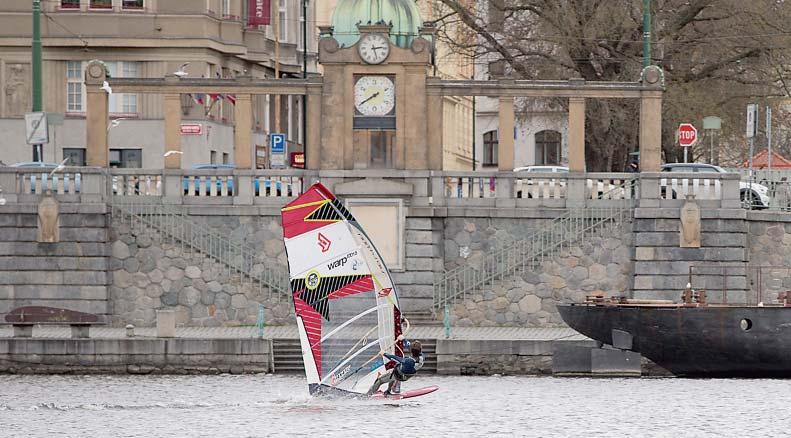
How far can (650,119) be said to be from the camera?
53969 mm

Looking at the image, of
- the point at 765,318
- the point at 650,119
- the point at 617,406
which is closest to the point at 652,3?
the point at 650,119

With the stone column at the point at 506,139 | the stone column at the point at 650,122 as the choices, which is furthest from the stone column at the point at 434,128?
the stone column at the point at 650,122

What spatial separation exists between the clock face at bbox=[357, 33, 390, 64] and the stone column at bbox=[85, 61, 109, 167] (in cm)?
593

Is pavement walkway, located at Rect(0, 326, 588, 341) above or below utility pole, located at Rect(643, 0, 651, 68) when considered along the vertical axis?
below

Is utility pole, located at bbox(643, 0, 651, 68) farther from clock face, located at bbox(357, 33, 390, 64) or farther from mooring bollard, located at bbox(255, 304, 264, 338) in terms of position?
mooring bollard, located at bbox(255, 304, 264, 338)

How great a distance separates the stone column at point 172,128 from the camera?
54219 mm

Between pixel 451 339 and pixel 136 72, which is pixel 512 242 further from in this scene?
pixel 136 72

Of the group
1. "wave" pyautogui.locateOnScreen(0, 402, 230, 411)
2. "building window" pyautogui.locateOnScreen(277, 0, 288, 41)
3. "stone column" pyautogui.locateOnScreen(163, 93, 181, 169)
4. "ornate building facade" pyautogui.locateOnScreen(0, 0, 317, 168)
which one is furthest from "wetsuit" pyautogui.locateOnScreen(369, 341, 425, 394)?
"building window" pyautogui.locateOnScreen(277, 0, 288, 41)

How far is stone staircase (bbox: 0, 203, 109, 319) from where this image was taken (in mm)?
54000

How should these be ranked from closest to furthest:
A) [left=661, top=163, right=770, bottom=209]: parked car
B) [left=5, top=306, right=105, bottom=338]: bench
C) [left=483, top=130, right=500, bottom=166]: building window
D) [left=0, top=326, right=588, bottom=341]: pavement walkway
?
[left=0, top=326, right=588, bottom=341]: pavement walkway < [left=5, top=306, right=105, bottom=338]: bench < [left=661, top=163, right=770, bottom=209]: parked car < [left=483, top=130, right=500, bottom=166]: building window

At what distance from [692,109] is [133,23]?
19.7m

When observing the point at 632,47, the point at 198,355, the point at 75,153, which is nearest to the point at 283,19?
the point at 75,153

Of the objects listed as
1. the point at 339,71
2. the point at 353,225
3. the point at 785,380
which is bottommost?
the point at 785,380

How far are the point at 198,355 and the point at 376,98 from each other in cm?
820
